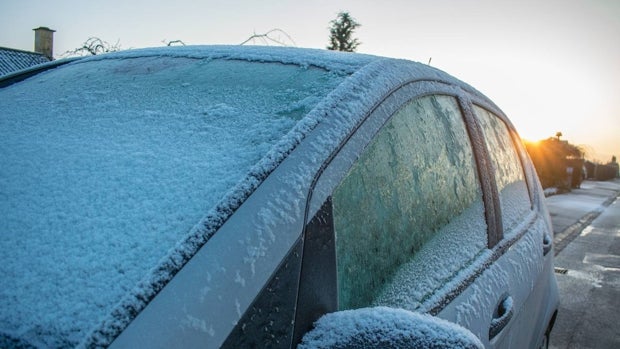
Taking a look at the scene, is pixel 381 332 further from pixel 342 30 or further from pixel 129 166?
pixel 342 30

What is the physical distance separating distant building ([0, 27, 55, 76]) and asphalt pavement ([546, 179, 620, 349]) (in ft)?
76.4

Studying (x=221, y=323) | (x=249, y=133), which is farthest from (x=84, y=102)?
(x=221, y=323)

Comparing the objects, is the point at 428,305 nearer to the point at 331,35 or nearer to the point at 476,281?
the point at 476,281

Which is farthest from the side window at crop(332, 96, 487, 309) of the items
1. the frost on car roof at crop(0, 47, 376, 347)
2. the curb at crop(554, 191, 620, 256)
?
the curb at crop(554, 191, 620, 256)

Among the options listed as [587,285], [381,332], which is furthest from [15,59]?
[381,332]

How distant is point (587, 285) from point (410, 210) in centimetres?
536

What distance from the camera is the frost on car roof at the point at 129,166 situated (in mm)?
792

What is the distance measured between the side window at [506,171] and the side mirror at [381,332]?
110 centimetres

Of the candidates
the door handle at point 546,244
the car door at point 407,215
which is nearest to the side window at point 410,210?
the car door at point 407,215

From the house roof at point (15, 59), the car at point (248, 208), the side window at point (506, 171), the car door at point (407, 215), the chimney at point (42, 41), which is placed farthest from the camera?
the chimney at point (42, 41)

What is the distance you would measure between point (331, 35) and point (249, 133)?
89.0 ft

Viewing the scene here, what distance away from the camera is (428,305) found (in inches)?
47.4

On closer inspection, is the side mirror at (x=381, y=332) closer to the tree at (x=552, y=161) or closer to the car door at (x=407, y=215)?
the car door at (x=407, y=215)

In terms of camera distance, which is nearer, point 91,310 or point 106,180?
point 91,310
